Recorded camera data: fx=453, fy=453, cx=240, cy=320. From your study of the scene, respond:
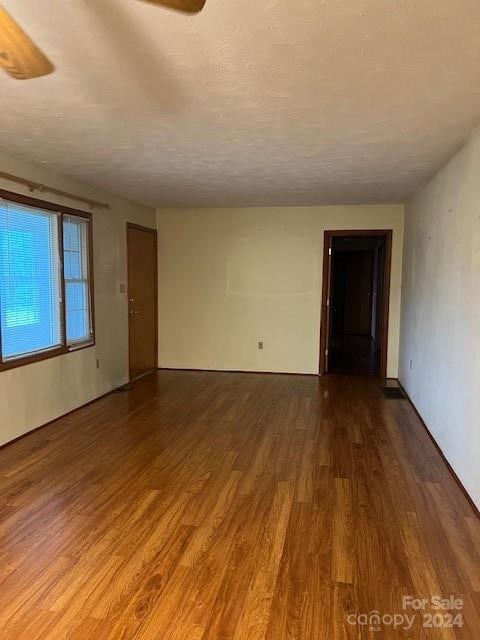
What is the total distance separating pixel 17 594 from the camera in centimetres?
195

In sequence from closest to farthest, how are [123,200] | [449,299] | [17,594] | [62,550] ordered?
[17,594] < [62,550] < [449,299] < [123,200]

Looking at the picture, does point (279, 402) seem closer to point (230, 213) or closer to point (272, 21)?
point (230, 213)

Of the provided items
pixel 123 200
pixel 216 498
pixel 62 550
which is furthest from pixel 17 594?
pixel 123 200

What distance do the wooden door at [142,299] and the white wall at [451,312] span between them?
336 cm

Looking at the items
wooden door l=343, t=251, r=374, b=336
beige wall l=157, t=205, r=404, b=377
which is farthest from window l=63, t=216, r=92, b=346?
wooden door l=343, t=251, r=374, b=336

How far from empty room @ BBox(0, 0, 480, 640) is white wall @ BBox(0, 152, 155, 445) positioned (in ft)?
0.09

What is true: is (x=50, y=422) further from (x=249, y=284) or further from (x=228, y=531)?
(x=249, y=284)

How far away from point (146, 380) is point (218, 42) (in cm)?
465

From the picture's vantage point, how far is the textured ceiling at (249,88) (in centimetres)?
160

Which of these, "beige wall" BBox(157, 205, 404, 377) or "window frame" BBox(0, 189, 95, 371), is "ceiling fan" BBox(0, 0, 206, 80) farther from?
"beige wall" BBox(157, 205, 404, 377)

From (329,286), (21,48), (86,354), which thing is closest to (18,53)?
(21,48)

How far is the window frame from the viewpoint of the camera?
3.59 meters

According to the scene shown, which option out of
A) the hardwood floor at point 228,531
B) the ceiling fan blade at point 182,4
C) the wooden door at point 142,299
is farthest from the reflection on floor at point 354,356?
the ceiling fan blade at point 182,4

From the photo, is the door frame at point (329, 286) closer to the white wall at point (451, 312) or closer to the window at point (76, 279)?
the white wall at point (451, 312)
